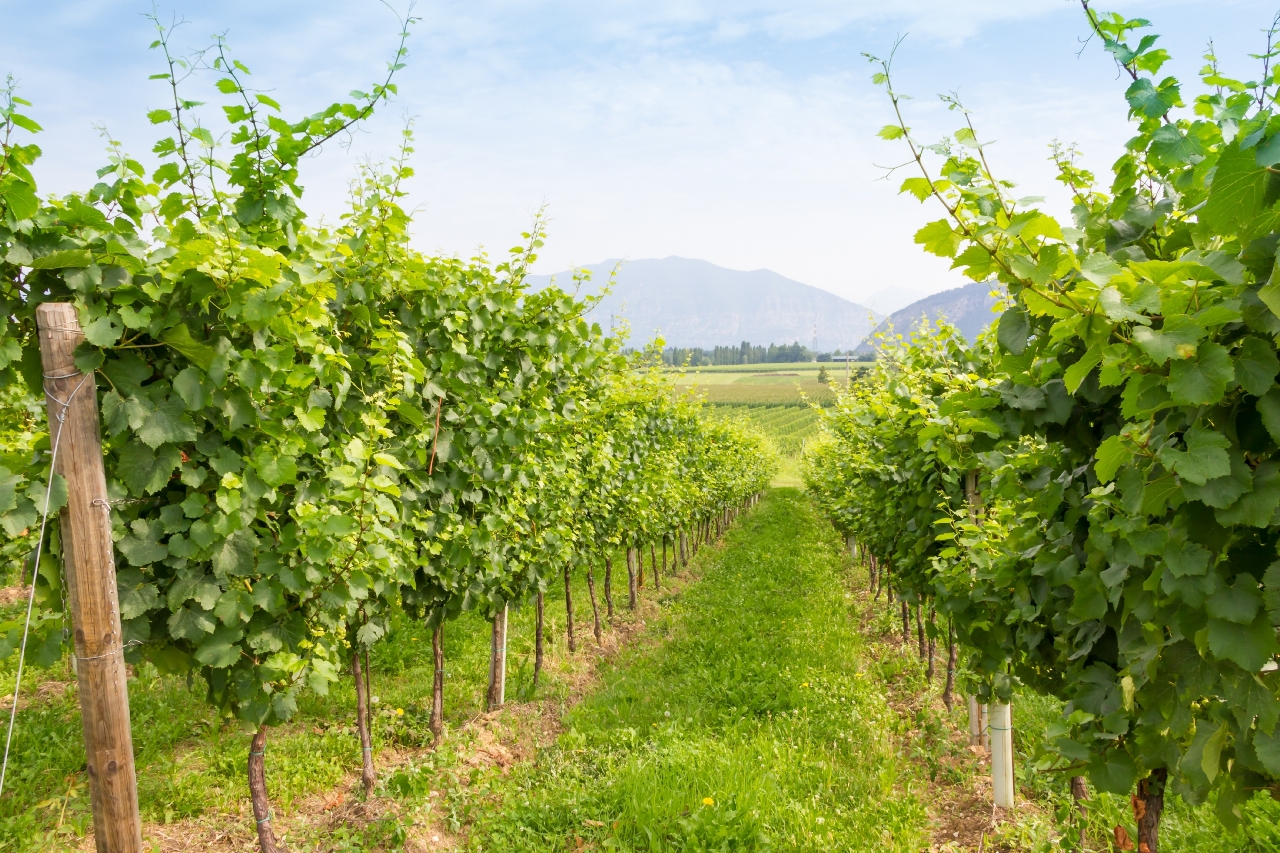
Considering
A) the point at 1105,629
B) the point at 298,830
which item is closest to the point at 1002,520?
the point at 1105,629

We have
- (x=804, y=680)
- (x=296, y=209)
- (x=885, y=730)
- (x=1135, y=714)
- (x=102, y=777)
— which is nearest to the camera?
(x=1135, y=714)

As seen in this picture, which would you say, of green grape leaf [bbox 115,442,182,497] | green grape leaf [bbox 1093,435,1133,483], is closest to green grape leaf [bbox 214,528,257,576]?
green grape leaf [bbox 115,442,182,497]

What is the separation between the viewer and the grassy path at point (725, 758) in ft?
14.4

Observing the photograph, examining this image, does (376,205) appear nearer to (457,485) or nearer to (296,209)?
(296,209)

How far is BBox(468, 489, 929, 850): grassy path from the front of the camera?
14.4ft

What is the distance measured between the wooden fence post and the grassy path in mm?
2484

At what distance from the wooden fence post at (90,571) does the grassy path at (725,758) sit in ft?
8.15

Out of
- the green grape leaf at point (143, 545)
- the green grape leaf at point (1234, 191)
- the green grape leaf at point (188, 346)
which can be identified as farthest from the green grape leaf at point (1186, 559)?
the green grape leaf at point (143, 545)

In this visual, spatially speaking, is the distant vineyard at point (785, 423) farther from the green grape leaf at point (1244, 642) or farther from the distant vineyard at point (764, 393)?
the green grape leaf at point (1244, 642)

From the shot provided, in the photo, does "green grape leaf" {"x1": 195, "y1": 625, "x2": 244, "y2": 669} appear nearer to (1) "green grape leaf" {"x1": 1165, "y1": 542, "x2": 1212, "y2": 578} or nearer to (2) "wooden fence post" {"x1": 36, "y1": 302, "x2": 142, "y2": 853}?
(2) "wooden fence post" {"x1": 36, "y1": 302, "x2": 142, "y2": 853}

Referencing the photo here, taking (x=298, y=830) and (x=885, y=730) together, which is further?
(x=885, y=730)

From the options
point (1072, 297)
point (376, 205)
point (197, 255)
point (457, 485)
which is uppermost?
point (376, 205)

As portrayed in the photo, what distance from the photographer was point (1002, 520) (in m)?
3.83

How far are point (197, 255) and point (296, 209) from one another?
2.85 ft
